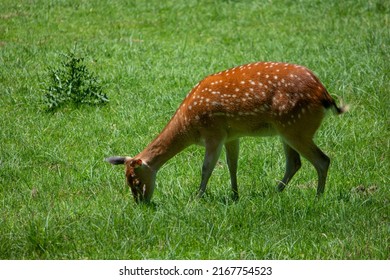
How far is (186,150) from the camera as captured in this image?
955 centimetres

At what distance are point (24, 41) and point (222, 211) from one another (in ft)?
26.1

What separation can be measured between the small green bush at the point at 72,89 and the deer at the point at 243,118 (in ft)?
9.91

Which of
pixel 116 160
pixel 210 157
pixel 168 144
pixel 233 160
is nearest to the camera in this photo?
pixel 116 160

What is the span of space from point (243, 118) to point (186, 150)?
1.83 m

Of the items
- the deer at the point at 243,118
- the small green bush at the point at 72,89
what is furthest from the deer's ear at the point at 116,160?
the small green bush at the point at 72,89

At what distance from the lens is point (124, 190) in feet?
26.9

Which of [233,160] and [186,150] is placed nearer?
[233,160]

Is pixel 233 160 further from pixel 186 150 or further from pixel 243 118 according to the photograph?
pixel 186 150

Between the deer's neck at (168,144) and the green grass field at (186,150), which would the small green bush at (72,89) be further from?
the deer's neck at (168,144)

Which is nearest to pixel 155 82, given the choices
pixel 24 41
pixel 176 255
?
pixel 24 41

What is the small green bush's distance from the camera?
1083cm

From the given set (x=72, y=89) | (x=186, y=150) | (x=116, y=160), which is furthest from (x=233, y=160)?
(x=72, y=89)

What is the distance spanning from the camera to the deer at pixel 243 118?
25.3 ft

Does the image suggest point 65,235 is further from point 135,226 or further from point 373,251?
point 373,251
